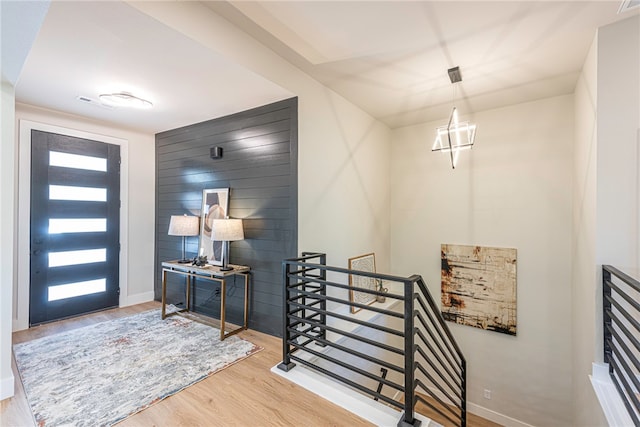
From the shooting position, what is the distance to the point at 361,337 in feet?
6.59

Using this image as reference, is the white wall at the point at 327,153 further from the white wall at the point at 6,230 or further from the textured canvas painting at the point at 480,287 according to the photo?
the white wall at the point at 6,230

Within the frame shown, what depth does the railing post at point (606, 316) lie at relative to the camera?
2.27 m

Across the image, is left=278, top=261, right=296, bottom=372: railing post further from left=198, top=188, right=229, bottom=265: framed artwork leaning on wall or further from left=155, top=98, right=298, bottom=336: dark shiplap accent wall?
left=198, top=188, right=229, bottom=265: framed artwork leaning on wall

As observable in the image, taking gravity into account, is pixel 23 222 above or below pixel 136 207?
below

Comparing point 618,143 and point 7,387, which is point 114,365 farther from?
point 618,143

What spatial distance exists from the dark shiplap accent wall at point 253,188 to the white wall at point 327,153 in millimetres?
194

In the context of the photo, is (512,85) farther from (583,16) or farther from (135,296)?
(135,296)

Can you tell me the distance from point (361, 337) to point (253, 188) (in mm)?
2143

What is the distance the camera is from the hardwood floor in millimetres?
1828

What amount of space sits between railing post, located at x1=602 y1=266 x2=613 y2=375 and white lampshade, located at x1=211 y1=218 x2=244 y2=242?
345 cm

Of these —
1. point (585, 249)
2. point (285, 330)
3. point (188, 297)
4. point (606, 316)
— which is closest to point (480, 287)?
point (585, 249)

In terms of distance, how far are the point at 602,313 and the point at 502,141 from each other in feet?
8.90

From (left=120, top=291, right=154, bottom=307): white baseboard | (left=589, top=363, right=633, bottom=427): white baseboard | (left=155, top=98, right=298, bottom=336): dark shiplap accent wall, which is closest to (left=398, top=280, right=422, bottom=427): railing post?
(left=589, top=363, right=633, bottom=427): white baseboard

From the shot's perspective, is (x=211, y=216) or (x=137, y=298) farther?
(x=137, y=298)
